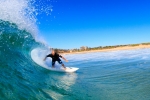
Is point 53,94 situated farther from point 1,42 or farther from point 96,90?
point 1,42

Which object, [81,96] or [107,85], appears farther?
[107,85]

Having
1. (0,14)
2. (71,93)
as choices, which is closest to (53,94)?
(71,93)

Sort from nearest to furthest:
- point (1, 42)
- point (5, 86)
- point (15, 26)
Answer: point (5, 86) → point (1, 42) → point (15, 26)

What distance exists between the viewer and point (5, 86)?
5523mm

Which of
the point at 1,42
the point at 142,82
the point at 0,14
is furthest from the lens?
the point at 0,14

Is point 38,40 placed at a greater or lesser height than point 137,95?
greater

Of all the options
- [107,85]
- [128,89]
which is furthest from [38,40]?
[128,89]

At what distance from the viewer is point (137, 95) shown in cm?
691

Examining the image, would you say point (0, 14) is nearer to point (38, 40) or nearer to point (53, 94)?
point (38, 40)

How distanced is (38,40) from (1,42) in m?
8.23

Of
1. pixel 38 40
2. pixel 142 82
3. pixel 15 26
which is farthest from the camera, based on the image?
pixel 38 40

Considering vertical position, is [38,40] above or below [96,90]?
above

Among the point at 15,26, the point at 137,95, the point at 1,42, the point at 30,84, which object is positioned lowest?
the point at 137,95

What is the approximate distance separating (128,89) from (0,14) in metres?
8.79
